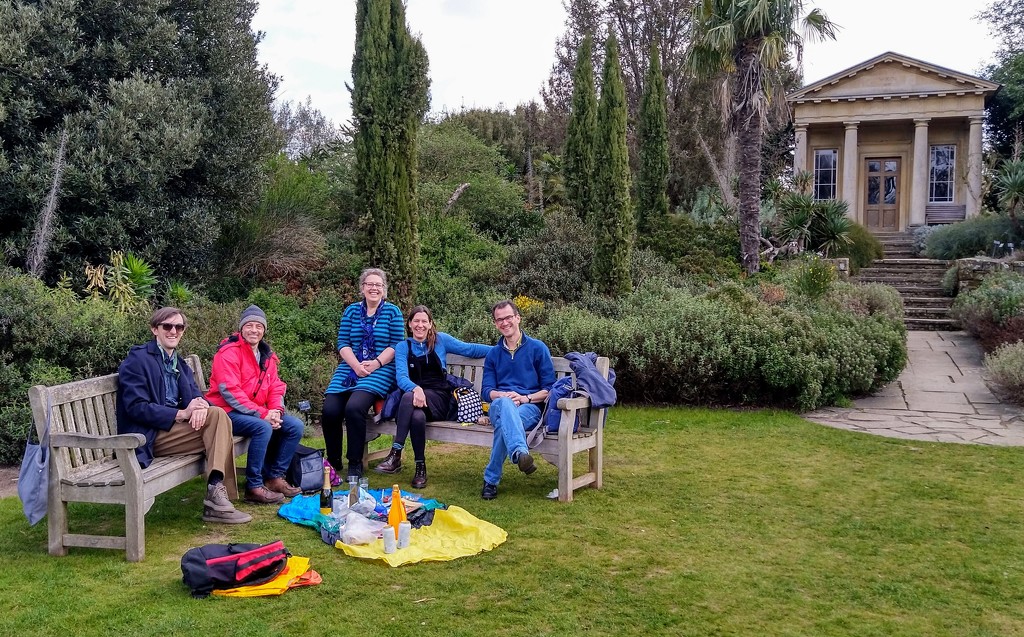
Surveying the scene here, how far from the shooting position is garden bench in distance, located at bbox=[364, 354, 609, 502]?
17.9 feet

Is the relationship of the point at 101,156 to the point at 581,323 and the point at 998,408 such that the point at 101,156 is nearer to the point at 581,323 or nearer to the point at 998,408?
the point at 581,323

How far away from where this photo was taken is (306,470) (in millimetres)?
5617

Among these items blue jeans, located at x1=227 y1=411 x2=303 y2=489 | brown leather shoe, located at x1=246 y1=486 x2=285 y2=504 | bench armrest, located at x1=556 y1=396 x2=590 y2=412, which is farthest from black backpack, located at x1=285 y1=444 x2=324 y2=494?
bench armrest, located at x1=556 y1=396 x2=590 y2=412

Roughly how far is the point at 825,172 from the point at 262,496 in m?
26.2

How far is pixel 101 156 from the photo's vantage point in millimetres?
9375

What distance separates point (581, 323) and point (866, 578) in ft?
18.2

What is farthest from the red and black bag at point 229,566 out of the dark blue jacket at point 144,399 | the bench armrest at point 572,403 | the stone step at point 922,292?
the stone step at point 922,292

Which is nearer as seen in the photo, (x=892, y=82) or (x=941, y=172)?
(x=892, y=82)

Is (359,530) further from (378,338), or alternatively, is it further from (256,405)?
(378,338)

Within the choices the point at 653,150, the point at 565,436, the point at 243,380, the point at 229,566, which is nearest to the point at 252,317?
the point at 243,380

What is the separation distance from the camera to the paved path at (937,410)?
755 centimetres

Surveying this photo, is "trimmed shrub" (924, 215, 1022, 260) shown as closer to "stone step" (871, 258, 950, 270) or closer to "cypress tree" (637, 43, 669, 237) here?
"stone step" (871, 258, 950, 270)

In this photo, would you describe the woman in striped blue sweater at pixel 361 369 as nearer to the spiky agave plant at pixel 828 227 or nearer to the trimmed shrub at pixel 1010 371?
the trimmed shrub at pixel 1010 371

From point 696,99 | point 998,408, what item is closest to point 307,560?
point 998,408
